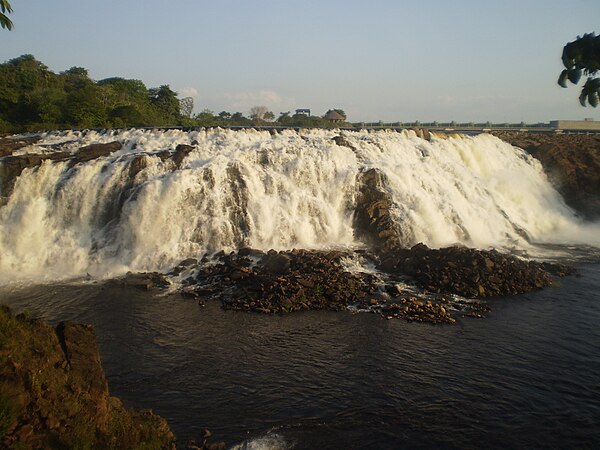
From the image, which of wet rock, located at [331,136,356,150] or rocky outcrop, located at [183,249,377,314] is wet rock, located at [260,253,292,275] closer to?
rocky outcrop, located at [183,249,377,314]

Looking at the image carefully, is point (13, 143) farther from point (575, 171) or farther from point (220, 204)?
point (575, 171)

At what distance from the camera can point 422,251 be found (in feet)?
64.3

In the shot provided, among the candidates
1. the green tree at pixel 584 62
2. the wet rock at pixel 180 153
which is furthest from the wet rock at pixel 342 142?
the green tree at pixel 584 62

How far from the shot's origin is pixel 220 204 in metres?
22.0

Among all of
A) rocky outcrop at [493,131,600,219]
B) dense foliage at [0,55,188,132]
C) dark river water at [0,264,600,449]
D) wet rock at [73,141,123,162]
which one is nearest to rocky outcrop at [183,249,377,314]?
dark river water at [0,264,600,449]

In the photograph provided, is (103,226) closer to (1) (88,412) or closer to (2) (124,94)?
(1) (88,412)

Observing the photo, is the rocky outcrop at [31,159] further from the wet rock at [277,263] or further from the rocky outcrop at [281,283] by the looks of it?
the wet rock at [277,263]

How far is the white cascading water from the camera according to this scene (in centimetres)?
2055

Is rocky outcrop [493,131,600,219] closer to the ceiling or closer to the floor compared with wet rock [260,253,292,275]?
closer to the ceiling

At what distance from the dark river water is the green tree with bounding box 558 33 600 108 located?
7.37 meters

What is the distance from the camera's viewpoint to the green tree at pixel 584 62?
4.12 metres

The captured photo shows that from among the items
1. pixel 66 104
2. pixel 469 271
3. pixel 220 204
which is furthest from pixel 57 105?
pixel 469 271

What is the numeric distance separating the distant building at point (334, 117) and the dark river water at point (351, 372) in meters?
59.4

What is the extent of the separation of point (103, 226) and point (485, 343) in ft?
59.0
